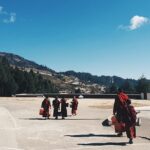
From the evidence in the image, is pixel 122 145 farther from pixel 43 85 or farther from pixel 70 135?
pixel 43 85

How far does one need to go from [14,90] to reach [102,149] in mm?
143549

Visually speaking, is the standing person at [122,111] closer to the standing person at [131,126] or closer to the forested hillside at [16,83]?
the standing person at [131,126]

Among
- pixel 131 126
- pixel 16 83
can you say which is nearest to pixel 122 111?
pixel 131 126

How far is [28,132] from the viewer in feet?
73.4

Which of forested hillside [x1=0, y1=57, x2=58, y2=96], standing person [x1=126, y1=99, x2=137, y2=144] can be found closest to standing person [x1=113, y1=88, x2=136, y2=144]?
standing person [x1=126, y1=99, x2=137, y2=144]

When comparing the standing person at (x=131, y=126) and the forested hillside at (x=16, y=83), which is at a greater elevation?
the forested hillside at (x=16, y=83)

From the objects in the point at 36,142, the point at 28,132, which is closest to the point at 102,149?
the point at 36,142

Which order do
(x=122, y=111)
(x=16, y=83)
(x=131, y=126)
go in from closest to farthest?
(x=131, y=126) → (x=122, y=111) → (x=16, y=83)

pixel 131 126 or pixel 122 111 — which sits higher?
pixel 122 111

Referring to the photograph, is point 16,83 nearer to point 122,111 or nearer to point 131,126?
point 122,111

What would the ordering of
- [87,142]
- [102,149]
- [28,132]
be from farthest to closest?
[28,132]
[87,142]
[102,149]

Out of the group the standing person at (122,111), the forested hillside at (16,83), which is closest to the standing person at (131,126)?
the standing person at (122,111)

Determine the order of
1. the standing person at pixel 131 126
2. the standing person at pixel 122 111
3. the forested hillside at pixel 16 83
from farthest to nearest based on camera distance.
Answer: the forested hillside at pixel 16 83
the standing person at pixel 122 111
the standing person at pixel 131 126

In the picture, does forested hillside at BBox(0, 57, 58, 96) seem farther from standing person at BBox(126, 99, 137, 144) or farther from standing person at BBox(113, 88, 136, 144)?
standing person at BBox(126, 99, 137, 144)
